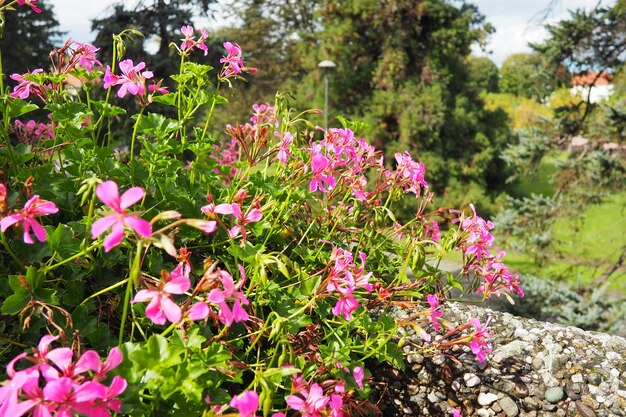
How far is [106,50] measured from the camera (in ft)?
34.5

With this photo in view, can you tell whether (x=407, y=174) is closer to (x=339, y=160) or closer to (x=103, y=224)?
(x=339, y=160)

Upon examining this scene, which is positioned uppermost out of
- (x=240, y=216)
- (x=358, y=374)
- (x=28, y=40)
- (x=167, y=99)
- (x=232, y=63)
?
(x=232, y=63)

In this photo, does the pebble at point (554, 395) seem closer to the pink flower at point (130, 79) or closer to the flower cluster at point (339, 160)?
the flower cluster at point (339, 160)

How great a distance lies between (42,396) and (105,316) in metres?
0.69

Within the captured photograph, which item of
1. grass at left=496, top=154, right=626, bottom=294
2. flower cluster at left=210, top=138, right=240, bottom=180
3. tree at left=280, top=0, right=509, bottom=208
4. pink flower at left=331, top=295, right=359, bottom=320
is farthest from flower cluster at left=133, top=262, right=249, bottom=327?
tree at left=280, top=0, right=509, bottom=208

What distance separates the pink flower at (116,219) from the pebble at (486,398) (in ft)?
5.50

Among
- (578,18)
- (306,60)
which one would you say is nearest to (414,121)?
(306,60)

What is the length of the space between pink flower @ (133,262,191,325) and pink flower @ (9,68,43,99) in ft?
3.31

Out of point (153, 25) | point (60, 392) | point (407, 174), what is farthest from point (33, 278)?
point (153, 25)

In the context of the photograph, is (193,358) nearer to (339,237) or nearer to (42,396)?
(42,396)

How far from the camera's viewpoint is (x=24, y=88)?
156cm

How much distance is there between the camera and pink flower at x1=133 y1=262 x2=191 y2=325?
2.52 ft

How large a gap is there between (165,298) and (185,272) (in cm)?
Answer: 24

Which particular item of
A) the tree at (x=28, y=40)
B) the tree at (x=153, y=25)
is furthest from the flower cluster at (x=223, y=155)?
the tree at (x=28, y=40)
